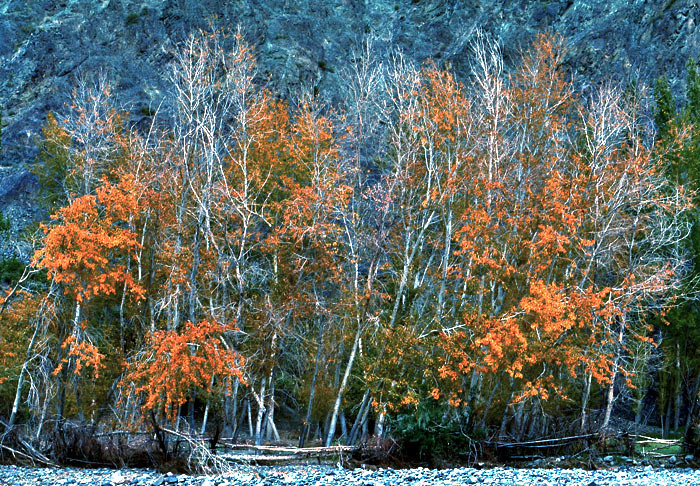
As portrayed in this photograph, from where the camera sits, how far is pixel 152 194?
19.3 meters

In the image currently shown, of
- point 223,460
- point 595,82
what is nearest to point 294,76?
point 595,82

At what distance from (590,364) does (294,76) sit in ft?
115

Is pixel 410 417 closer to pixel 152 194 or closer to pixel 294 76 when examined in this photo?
pixel 152 194

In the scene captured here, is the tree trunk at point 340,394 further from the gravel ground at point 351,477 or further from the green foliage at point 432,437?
the gravel ground at point 351,477

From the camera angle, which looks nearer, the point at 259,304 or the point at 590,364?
the point at 590,364

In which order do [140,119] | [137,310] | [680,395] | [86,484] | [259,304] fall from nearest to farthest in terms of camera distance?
[86,484]
[259,304]
[137,310]
[680,395]
[140,119]

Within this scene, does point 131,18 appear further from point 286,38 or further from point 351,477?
point 351,477

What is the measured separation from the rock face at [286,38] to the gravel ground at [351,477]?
31.7 meters

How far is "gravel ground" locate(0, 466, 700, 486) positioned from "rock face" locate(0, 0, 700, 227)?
31.7m

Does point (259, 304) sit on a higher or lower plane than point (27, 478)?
higher

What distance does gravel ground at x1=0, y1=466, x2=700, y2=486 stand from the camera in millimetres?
12109

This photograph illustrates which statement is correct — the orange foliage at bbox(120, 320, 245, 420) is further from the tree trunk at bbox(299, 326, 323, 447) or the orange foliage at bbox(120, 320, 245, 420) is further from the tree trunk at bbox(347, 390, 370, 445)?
the tree trunk at bbox(347, 390, 370, 445)

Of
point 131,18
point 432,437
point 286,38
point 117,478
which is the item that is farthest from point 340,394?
point 131,18

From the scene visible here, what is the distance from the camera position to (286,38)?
49375 millimetres
